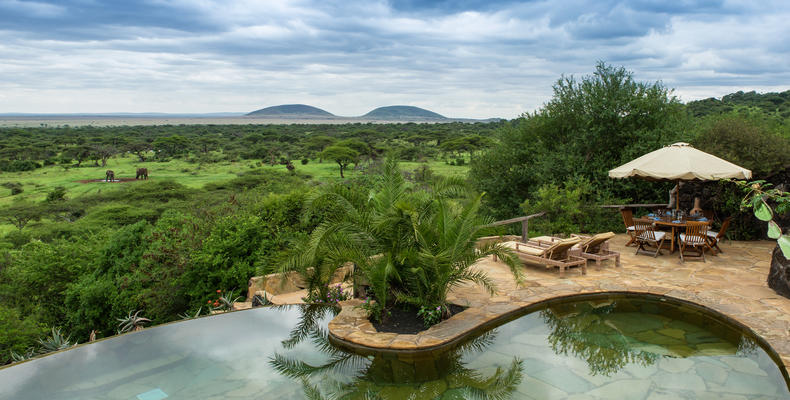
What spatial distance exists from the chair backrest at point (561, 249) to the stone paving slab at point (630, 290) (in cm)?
31

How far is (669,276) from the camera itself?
7.90 m

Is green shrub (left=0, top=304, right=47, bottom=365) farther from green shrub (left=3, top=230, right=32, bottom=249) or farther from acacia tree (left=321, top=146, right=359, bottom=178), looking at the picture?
acacia tree (left=321, top=146, right=359, bottom=178)

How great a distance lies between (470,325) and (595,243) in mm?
3755

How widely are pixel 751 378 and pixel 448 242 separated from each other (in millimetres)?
3446

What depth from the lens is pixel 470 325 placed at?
6070mm

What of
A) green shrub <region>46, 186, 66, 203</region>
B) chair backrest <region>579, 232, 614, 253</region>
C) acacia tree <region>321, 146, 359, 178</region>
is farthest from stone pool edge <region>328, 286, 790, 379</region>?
acacia tree <region>321, 146, 359, 178</region>

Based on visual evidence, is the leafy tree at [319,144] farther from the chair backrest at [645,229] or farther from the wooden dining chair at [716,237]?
the wooden dining chair at [716,237]

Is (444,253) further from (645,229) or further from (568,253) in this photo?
(645,229)

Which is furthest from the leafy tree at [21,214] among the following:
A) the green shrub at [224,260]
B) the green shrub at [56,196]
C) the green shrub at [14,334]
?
the green shrub at [224,260]

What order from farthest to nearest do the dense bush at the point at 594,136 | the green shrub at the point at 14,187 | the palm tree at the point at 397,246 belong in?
the green shrub at the point at 14,187, the dense bush at the point at 594,136, the palm tree at the point at 397,246

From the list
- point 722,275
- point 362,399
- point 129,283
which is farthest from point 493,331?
point 129,283

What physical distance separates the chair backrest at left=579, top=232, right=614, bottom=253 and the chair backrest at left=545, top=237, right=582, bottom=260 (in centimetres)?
38

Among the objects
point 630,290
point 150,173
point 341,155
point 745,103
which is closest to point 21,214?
point 150,173

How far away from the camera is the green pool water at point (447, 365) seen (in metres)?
4.88
